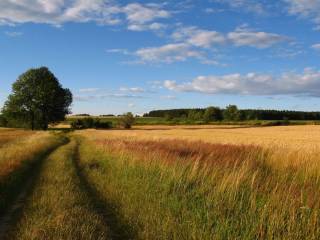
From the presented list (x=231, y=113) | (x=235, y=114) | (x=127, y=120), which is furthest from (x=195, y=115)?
(x=127, y=120)

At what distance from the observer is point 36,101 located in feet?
259

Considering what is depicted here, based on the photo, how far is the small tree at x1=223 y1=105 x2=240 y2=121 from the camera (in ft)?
482

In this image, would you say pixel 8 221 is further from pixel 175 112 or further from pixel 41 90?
pixel 175 112

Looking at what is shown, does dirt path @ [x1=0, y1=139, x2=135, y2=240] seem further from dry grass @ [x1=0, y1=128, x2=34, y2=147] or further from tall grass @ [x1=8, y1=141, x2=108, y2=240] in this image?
dry grass @ [x1=0, y1=128, x2=34, y2=147]

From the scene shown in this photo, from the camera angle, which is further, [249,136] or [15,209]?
[249,136]

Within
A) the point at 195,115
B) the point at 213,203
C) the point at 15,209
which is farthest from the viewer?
the point at 195,115

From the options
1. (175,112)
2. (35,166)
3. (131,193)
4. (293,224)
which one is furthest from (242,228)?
(175,112)

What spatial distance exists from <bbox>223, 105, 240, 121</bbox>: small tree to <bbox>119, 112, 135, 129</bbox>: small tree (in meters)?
45.9

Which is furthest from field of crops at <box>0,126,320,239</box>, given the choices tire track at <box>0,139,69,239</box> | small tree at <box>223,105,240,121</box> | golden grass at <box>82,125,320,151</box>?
small tree at <box>223,105,240,121</box>

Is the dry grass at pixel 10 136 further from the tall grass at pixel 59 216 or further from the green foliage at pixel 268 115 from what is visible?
the green foliage at pixel 268 115

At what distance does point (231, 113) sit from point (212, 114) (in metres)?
8.79

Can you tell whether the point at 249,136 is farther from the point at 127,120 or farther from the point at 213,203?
the point at 127,120

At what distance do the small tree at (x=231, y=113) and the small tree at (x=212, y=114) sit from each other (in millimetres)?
2472

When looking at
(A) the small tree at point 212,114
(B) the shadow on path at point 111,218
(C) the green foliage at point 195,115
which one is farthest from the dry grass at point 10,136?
(C) the green foliage at point 195,115
